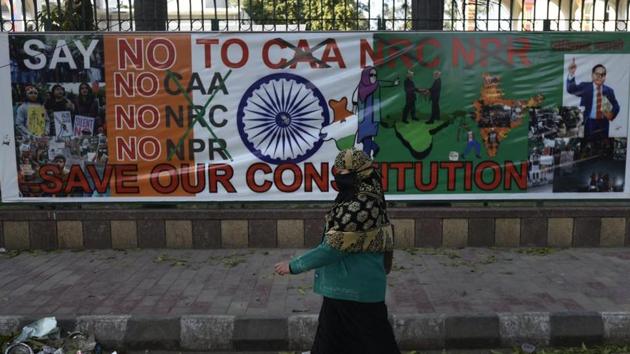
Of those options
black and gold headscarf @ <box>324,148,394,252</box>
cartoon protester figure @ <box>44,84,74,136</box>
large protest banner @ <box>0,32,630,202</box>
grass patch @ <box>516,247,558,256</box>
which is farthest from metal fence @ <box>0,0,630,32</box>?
black and gold headscarf @ <box>324,148,394,252</box>

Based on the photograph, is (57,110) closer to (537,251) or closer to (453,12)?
(453,12)

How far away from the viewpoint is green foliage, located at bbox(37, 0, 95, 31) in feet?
21.1

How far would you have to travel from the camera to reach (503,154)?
251 inches

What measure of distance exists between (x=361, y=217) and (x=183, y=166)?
3.83m

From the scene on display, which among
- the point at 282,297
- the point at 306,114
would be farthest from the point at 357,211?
the point at 306,114

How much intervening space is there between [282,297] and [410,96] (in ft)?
9.17

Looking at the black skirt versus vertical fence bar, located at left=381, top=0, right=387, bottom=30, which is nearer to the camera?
the black skirt

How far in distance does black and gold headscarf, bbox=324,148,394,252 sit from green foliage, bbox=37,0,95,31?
4825mm

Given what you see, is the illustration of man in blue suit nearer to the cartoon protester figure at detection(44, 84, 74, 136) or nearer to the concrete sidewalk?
the concrete sidewalk

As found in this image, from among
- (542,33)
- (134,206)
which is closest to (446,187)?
(542,33)

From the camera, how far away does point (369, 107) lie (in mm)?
6273

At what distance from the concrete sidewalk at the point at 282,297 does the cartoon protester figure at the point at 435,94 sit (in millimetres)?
1570

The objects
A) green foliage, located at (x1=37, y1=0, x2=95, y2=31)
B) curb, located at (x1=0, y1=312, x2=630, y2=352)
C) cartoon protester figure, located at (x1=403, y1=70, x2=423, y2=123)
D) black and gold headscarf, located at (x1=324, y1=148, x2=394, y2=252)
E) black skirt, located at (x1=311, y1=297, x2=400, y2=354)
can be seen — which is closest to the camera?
black and gold headscarf, located at (x1=324, y1=148, x2=394, y2=252)

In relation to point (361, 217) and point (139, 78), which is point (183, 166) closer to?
point (139, 78)
